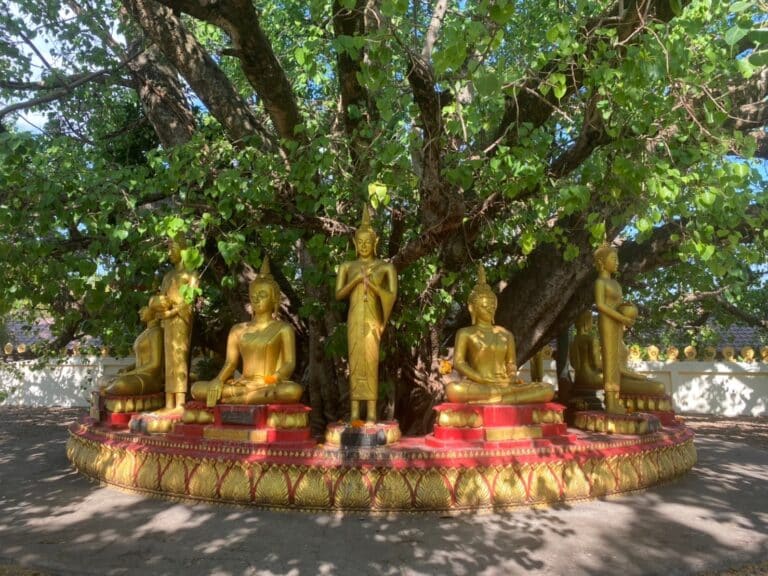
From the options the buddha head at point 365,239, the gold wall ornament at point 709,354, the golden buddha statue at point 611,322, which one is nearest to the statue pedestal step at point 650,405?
the golden buddha statue at point 611,322

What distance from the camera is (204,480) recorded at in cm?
559

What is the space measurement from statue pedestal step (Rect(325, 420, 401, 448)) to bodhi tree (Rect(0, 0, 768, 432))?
5.06 ft

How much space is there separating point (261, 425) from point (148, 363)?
262cm

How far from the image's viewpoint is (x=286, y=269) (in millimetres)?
9438

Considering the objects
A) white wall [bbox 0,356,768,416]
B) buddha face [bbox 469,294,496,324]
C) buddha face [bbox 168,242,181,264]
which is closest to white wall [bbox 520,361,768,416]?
white wall [bbox 0,356,768,416]

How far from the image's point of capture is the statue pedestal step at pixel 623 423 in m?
6.50

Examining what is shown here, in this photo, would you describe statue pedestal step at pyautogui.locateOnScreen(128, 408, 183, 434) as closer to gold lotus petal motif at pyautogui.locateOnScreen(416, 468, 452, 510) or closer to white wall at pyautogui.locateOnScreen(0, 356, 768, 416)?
gold lotus petal motif at pyautogui.locateOnScreen(416, 468, 452, 510)

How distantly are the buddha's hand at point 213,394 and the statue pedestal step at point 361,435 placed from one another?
1.23 meters

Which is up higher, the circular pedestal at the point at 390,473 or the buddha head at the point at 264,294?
the buddha head at the point at 264,294

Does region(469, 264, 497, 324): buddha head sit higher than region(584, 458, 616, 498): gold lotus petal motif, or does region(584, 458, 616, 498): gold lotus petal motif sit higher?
region(469, 264, 497, 324): buddha head

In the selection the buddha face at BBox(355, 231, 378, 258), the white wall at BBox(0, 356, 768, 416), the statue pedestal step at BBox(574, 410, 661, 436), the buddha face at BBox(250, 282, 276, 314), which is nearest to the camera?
the buddha face at BBox(355, 231, 378, 258)

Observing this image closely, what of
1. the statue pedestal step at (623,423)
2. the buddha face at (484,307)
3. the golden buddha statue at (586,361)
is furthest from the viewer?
the golden buddha statue at (586,361)

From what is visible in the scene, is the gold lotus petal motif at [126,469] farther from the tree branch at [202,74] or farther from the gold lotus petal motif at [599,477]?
the gold lotus petal motif at [599,477]

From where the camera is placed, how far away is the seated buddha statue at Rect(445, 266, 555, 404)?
20.1ft
